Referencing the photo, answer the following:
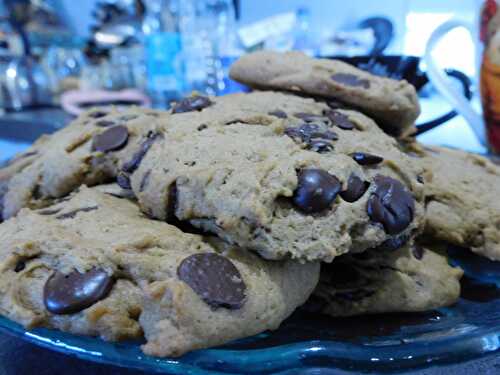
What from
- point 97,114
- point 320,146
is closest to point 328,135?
point 320,146

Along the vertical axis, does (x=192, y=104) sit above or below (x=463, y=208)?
above

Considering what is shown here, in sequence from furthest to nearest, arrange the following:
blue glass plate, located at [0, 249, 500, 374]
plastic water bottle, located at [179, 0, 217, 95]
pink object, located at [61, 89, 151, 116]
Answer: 1. plastic water bottle, located at [179, 0, 217, 95]
2. pink object, located at [61, 89, 151, 116]
3. blue glass plate, located at [0, 249, 500, 374]

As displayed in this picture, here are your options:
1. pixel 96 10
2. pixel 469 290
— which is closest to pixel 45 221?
pixel 469 290

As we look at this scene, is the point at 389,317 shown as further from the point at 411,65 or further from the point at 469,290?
the point at 411,65

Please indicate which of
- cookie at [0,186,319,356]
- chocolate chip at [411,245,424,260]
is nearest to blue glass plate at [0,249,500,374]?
cookie at [0,186,319,356]

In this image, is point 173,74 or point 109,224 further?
point 173,74

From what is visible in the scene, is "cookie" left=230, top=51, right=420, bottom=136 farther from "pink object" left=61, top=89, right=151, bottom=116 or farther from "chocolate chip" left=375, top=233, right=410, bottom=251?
"pink object" left=61, top=89, right=151, bottom=116

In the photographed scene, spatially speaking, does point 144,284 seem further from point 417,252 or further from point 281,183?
point 417,252
